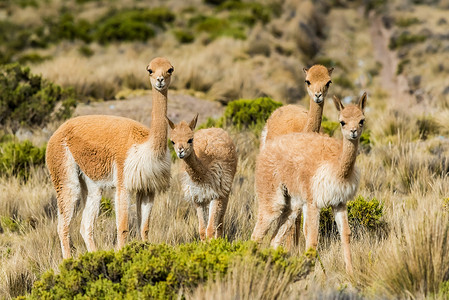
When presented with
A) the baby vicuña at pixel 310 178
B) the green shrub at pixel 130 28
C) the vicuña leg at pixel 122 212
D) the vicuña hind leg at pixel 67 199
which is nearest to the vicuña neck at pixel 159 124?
the vicuña leg at pixel 122 212

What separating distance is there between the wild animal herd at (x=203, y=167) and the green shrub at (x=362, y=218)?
472 millimetres

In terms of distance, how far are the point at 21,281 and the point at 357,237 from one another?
3273 millimetres

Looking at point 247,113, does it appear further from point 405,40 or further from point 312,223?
point 405,40

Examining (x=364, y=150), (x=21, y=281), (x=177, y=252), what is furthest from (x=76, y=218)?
(x=364, y=150)

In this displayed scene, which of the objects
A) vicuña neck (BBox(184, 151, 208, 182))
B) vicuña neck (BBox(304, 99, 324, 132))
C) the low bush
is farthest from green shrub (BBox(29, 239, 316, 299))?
the low bush

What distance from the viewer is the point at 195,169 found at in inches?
235

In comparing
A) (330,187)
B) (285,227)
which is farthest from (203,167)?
(330,187)

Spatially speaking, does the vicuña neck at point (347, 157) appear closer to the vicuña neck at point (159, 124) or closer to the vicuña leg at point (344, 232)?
the vicuña leg at point (344, 232)

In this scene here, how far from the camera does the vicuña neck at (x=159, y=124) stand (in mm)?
5684

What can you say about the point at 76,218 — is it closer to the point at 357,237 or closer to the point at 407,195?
the point at 357,237

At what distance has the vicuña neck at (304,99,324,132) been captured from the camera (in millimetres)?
6227

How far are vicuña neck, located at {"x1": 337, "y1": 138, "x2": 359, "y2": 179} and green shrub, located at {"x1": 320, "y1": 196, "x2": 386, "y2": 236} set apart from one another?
1.45 meters

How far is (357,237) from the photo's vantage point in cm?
614

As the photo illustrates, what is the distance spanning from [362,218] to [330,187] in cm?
165
